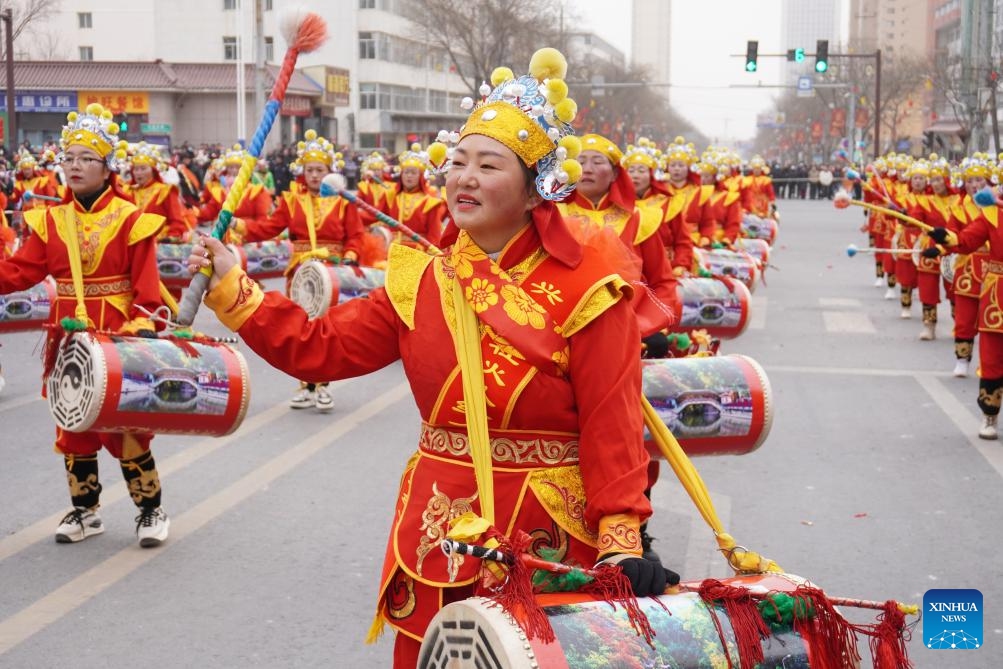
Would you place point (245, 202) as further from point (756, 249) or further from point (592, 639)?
point (592, 639)

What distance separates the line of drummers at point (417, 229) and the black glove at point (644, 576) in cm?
124

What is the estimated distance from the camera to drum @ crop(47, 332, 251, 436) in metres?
5.97

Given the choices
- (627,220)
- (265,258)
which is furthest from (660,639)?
(265,258)

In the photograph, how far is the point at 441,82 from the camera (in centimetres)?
7831

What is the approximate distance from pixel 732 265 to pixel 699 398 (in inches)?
341

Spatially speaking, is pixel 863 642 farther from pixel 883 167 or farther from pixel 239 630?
pixel 883 167

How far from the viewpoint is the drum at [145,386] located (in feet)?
19.6

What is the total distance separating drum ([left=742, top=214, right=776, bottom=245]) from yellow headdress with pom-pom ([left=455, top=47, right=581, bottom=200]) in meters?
19.8

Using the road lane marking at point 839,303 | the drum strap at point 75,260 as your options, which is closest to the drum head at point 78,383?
the drum strap at point 75,260

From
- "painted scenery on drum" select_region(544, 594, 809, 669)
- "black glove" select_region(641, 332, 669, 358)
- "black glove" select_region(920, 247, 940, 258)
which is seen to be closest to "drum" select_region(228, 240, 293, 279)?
"black glove" select_region(920, 247, 940, 258)

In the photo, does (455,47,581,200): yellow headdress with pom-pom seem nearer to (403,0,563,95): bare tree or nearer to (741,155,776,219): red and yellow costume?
(741,155,776,219): red and yellow costume

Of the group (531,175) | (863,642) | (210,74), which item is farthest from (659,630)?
(210,74)

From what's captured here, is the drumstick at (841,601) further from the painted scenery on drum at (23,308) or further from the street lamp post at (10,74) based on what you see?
the street lamp post at (10,74)

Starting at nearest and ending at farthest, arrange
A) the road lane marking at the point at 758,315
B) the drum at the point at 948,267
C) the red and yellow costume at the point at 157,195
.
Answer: the drum at the point at 948,267 → the red and yellow costume at the point at 157,195 → the road lane marking at the point at 758,315
